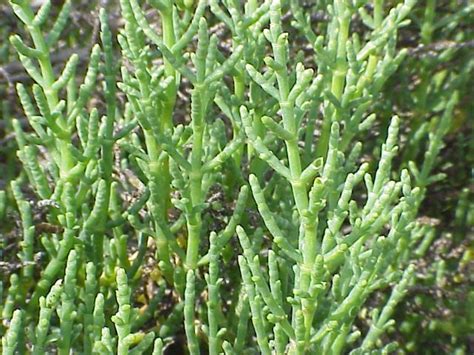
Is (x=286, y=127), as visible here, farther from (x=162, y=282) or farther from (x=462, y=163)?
(x=462, y=163)

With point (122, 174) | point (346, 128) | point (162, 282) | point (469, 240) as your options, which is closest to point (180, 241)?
point (162, 282)

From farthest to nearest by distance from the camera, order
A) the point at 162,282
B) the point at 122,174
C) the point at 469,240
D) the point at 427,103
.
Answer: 1. the point at 427,103
2. the point at 469,240
3. the point at 122,174
4. the point at 162,282

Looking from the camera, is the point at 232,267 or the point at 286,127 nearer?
the point at 286,127

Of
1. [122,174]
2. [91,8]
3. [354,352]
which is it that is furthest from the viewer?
[91,8]

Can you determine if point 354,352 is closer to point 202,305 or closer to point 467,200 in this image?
point 202,305

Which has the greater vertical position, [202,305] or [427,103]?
[427,103]

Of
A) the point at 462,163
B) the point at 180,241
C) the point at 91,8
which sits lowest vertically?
the point at 180,241
